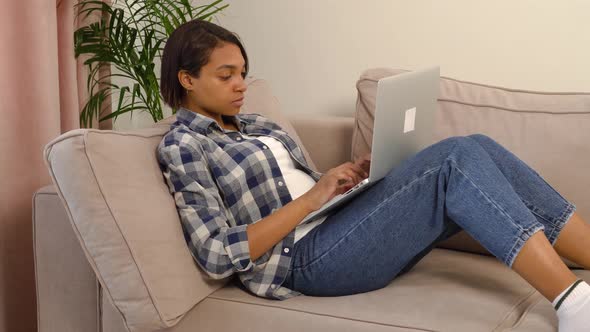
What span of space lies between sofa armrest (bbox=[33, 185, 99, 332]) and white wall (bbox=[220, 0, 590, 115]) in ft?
3.98

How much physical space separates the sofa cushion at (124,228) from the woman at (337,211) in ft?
0.20

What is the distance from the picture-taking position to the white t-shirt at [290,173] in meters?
1.85

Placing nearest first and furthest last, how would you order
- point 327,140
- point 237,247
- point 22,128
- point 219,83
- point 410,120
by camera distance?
point 237,247 < point 410,120 < point 219,83 < point 22,128 < point 327,140

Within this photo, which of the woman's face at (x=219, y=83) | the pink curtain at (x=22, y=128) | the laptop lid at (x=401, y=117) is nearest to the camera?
the laptop lid at (x=401, y=117)

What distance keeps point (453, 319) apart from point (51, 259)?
850mm

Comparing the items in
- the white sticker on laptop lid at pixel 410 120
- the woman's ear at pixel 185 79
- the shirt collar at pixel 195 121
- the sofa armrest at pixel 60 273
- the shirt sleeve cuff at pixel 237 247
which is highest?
the woman's ear at pixel 185 79

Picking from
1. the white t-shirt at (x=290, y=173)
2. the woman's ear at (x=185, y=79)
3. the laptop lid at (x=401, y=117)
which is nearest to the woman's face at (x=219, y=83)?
the woman's ear at (x=185, y=79)

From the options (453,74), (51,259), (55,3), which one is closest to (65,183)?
(51,259)

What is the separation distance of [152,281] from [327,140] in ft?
2.97

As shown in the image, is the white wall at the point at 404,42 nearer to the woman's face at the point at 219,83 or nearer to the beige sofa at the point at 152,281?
the beige sofa at the point at 152,281

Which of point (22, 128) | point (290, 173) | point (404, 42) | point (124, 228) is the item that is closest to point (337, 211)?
point (290, 173)

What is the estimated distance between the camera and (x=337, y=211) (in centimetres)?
182

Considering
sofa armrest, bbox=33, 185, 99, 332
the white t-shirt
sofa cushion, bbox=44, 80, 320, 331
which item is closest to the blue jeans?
the white t-shirt

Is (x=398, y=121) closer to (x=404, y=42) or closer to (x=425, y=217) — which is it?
(x=425, y=217)
